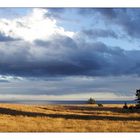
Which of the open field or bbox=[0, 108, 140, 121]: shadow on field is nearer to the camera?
the open field

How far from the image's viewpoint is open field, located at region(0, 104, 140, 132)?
20.6 metres

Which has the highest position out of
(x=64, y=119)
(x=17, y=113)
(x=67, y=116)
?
(x=17, y=113)

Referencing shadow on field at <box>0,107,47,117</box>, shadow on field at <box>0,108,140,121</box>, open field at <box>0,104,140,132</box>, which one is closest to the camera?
open field at <box>0,104,140,132</box>

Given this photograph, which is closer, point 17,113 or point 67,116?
point 67,116

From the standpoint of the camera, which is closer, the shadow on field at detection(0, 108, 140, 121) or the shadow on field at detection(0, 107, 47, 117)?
the shadow on field at detection(0, 108, 140, 121)

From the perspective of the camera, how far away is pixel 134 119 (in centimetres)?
2386

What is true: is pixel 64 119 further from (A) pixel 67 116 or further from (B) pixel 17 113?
(B) pixel 17 113

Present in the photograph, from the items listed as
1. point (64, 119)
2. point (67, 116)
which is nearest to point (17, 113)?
point (67, 116)

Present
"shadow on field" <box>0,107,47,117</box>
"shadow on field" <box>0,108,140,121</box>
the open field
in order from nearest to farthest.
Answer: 1. the open field
2. "shadow on field" <box>0,108,140,121</box>
3. "shadow on field" <box>0,107,47,117</box>

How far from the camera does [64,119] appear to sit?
75.6ft
